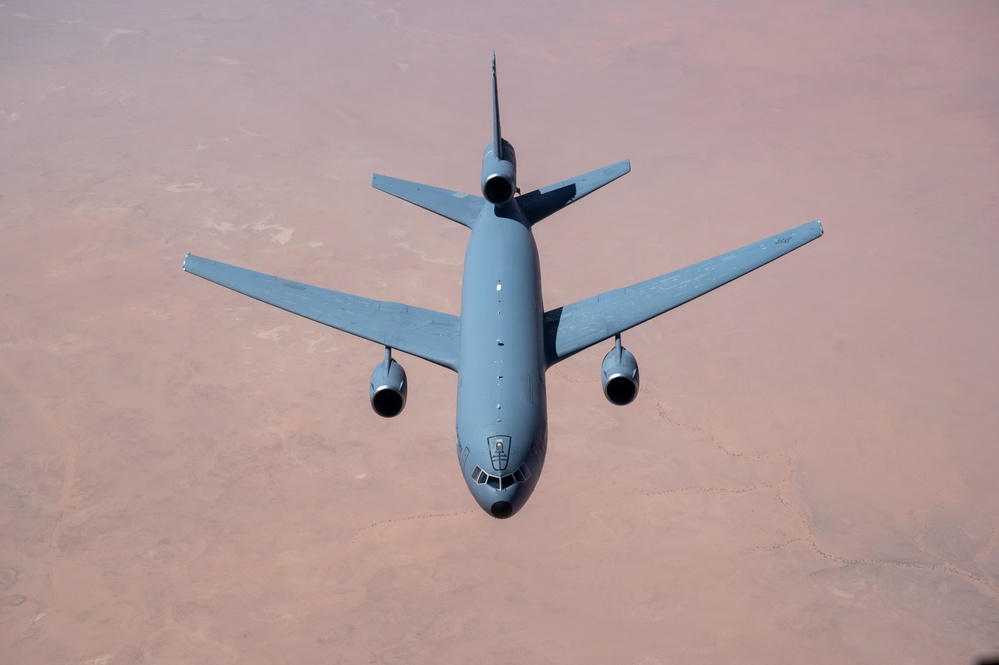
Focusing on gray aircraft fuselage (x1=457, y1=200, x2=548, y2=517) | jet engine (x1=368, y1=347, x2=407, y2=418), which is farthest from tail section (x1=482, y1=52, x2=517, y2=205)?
jet engine (x1=368, y1=347, x2=407, y2=418)

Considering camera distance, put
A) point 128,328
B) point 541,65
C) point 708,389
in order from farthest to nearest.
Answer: point 541,65
point 128,328
point 708,389

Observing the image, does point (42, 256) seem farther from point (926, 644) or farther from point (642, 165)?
point (926, 644)

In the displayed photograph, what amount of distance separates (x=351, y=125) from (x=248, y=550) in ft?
125

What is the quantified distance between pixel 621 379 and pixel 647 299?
4460 mm

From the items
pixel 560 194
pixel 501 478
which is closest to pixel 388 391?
pixel 501 478

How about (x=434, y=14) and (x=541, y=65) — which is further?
(x=434, y=14)

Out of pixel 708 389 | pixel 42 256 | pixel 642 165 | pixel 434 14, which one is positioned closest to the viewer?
pixel 708 389

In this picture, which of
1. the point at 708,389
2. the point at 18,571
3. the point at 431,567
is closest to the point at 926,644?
the point at 708,389

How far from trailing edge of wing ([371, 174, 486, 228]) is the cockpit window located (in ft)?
51.4

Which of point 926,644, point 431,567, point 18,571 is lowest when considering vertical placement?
point 18,571

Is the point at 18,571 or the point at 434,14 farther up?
the point at 434,14

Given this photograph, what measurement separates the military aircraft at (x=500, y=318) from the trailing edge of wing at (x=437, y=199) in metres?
0.14

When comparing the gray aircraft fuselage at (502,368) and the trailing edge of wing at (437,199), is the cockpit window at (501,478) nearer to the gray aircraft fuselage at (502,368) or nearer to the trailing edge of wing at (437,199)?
the gray aircraft fuselage at (502,368)

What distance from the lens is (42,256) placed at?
188ft
